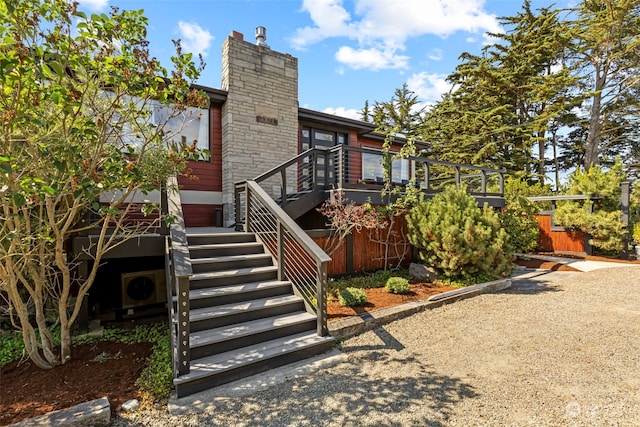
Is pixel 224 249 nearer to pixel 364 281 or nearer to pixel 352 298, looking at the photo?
pixel 352 298

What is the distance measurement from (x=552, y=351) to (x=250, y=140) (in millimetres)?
7386

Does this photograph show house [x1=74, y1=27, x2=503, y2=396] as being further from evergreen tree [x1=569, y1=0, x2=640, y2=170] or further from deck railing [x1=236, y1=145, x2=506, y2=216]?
evergreen tree [x1=569, y1=0, x2=640, y2=170]

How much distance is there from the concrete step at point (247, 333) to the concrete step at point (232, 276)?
2.53ft

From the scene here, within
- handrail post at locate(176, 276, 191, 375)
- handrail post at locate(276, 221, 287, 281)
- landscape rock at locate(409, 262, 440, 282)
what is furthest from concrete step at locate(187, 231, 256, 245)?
landscape rock at locate(409, 262, 440, 282)

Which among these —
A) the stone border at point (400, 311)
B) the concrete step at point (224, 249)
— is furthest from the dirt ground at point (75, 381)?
the stone border at point (400, 311)

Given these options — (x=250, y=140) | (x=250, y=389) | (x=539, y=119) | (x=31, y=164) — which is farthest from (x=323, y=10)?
(x=539, y=119)

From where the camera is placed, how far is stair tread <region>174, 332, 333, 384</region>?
10.6ft

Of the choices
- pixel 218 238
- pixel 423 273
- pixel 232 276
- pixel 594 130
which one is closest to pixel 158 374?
pixel 232 276

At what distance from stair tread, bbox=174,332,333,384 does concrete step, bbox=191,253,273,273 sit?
58.8 inches

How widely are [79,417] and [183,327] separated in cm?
100

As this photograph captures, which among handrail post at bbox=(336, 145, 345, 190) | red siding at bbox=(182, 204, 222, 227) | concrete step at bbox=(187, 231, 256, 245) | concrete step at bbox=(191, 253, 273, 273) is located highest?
handrail post at bbox=(336, 145, 345, 190)

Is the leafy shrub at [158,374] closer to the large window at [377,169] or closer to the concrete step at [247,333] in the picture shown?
the concrete step at [247,333]

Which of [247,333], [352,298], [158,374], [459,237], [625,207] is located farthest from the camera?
[625,207]

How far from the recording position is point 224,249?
17.1ft
